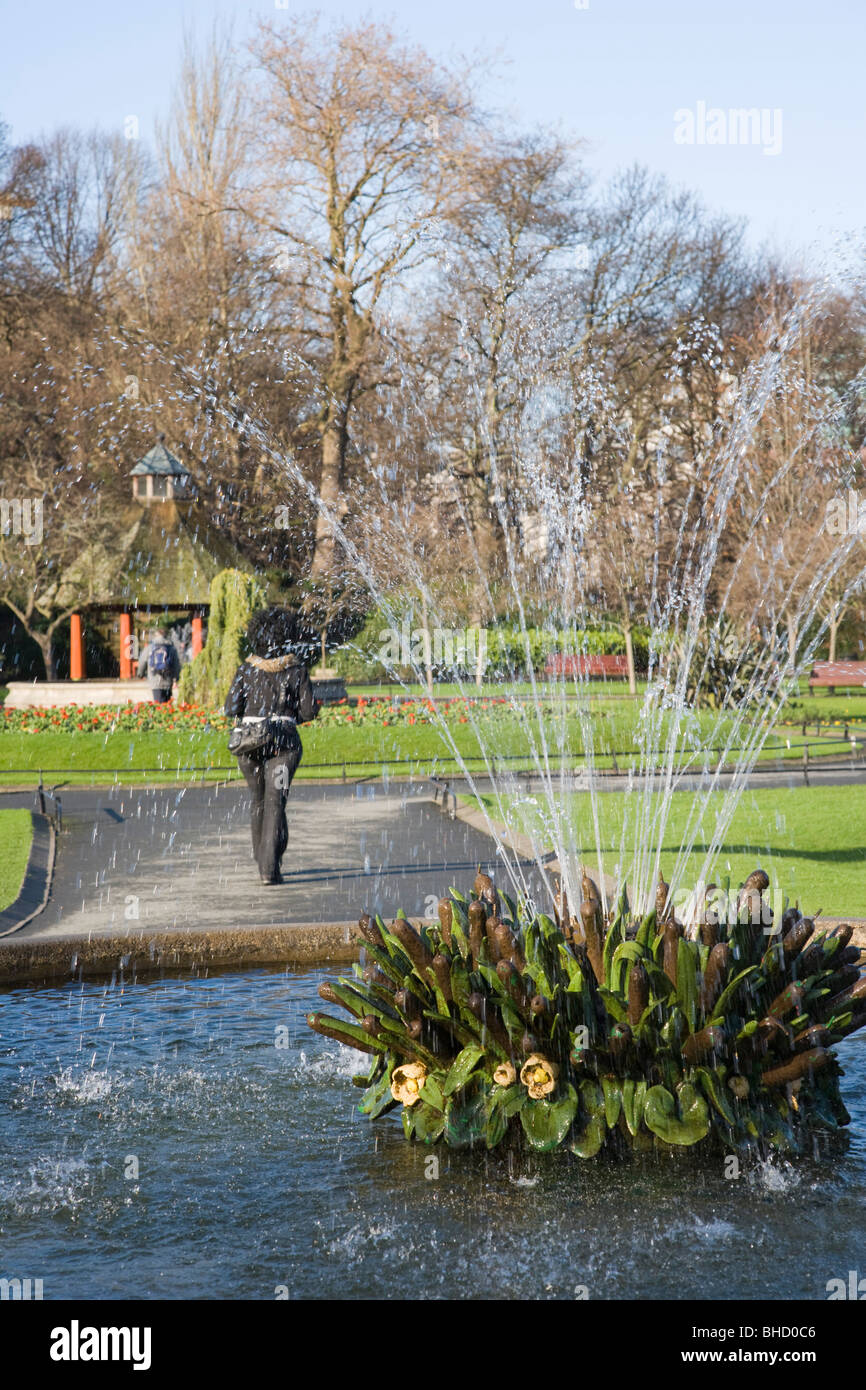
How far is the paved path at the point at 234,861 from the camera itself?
8.84m

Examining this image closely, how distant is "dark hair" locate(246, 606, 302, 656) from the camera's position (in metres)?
9.62

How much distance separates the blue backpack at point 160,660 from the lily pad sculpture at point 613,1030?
75.6 feet

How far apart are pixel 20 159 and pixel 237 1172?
45219 mm

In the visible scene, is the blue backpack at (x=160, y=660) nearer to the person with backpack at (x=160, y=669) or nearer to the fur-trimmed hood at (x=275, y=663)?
the person with backpack at (x=160, y=669)

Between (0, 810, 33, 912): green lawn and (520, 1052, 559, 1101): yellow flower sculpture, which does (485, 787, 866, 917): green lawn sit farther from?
(0, 810, 33, 912): green lawn

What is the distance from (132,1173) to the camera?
4.56 metres

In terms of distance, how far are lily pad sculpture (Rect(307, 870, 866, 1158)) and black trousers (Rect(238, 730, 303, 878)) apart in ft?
16.8

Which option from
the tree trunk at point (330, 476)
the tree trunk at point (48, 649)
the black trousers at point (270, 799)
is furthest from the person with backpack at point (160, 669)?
the black trousers at point (270, 799)

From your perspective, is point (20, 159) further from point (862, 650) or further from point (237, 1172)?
point (237, 1172)

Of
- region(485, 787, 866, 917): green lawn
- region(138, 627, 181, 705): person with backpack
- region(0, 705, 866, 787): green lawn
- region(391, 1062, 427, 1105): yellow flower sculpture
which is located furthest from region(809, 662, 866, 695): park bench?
region(391, 1062, 427, 1105): yellow flower sculpture

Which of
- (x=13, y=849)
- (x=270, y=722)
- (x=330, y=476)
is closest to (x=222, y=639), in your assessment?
(x=330, y=476)

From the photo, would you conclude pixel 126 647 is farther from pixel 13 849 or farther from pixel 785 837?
pixel 785 837
